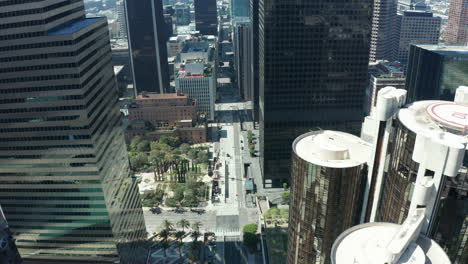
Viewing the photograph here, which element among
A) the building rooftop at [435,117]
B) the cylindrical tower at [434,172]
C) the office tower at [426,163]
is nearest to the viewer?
the office tower at [426,163]

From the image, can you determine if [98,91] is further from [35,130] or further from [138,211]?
[138,211]

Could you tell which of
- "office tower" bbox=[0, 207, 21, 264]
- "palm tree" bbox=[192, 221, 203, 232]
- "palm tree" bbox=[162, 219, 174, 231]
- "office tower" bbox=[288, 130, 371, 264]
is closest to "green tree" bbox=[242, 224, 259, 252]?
"palm tree" bbox=[192, 221, 203, 232]

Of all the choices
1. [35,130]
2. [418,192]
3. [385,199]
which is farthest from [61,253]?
[418,192]

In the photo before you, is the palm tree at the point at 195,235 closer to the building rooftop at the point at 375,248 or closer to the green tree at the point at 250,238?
the green tree at the point at 250,238

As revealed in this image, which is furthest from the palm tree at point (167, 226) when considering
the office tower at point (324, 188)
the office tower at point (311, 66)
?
the office tower at point (324, 188)

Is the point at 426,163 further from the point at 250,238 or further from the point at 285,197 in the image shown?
the point at 285,197

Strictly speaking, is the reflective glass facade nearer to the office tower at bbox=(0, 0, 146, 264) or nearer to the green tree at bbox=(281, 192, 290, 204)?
the office tower at bbox=(0, 0, 146, 264)
